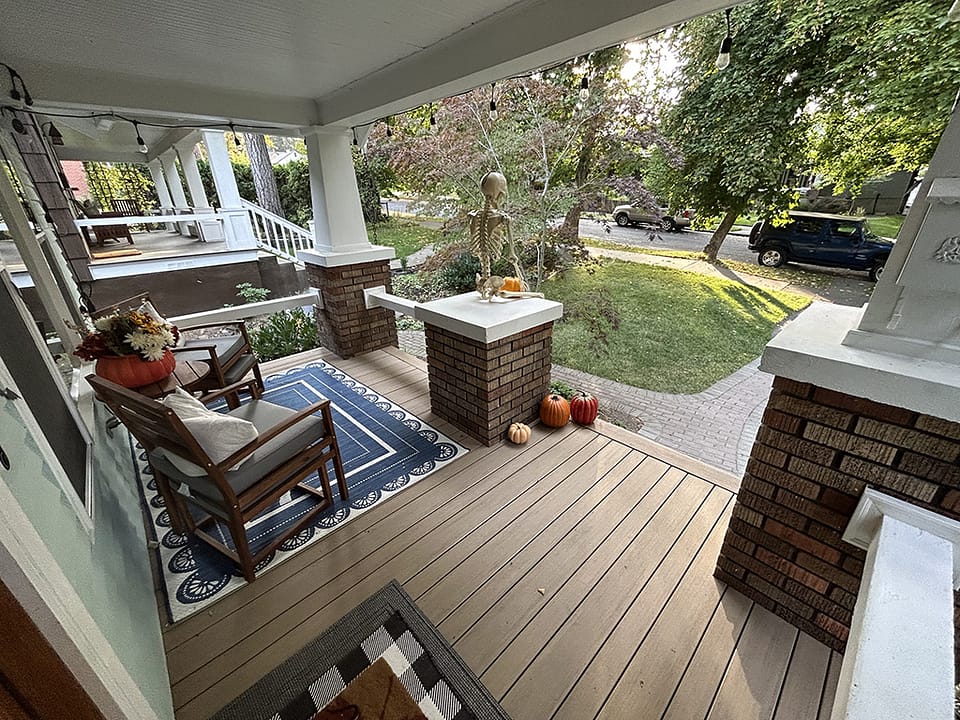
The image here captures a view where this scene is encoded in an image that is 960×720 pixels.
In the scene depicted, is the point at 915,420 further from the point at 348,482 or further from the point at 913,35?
the point at 913,35

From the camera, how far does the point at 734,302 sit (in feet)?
18.5

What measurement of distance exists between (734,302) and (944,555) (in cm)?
540

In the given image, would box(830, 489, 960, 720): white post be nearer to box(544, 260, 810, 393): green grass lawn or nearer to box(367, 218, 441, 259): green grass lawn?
box(544, 260, 810, 393): green grass lawn

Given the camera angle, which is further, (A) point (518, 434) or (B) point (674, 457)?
(A) point (518, 434)

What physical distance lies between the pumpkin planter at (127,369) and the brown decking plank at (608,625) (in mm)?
2457

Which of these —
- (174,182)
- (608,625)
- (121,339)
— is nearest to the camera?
(608,625)

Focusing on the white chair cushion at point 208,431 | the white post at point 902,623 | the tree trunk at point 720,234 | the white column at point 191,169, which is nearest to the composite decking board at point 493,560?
the white chair cushion at point 208,431

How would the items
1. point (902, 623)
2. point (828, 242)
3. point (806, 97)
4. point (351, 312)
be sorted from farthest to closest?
point (828, 242), point (806, 97), point (351, 312), point (902, 623)

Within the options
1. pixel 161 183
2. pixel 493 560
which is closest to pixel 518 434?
pixel 493 560

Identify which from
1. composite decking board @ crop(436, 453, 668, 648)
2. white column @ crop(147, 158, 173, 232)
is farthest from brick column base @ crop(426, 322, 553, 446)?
white column @ crop(147, 158, 173, 232)

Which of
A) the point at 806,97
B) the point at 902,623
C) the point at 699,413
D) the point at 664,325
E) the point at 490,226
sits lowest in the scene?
the point at 699,413

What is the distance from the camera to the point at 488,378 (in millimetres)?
2385

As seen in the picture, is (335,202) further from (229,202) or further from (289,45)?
(229,202)

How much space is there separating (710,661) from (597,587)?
44 centimetres
